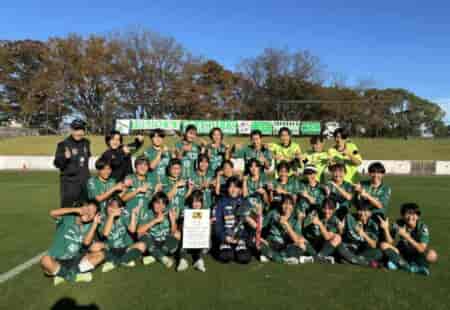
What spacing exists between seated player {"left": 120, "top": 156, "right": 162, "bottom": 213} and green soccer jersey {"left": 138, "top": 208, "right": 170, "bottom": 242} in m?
0.14

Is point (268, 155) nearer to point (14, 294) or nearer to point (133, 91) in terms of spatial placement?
point (14, 294)

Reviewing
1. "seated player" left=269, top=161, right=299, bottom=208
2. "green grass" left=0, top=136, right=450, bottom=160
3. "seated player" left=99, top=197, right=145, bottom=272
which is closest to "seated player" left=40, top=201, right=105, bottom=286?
"seated player" left=99, top=197, right=145, bottom=272

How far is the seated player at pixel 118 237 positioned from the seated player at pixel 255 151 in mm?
2516

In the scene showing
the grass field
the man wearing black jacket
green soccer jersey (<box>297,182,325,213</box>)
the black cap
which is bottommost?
the grass field

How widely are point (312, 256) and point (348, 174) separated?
2.06 m

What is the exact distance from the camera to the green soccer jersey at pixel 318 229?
493 centimetres

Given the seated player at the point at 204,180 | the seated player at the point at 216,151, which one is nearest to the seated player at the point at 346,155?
the seated player at the point at 216,151

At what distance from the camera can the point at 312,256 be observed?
15.7 feet

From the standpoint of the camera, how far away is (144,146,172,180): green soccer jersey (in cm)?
566

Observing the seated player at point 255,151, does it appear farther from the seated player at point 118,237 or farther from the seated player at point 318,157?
the seated player at point 118,237

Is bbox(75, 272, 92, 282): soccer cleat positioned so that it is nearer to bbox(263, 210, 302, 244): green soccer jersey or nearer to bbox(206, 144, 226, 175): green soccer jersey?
bbox(263, 210, 302, 244): green soccer jersey

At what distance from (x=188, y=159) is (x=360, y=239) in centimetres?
329

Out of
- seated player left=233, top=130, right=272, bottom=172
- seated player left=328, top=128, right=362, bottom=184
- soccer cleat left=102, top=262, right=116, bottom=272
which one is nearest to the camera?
soccer cleat left=102, top=262, right=116, bottom=272

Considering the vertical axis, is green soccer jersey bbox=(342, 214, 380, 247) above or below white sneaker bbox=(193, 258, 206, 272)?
above
